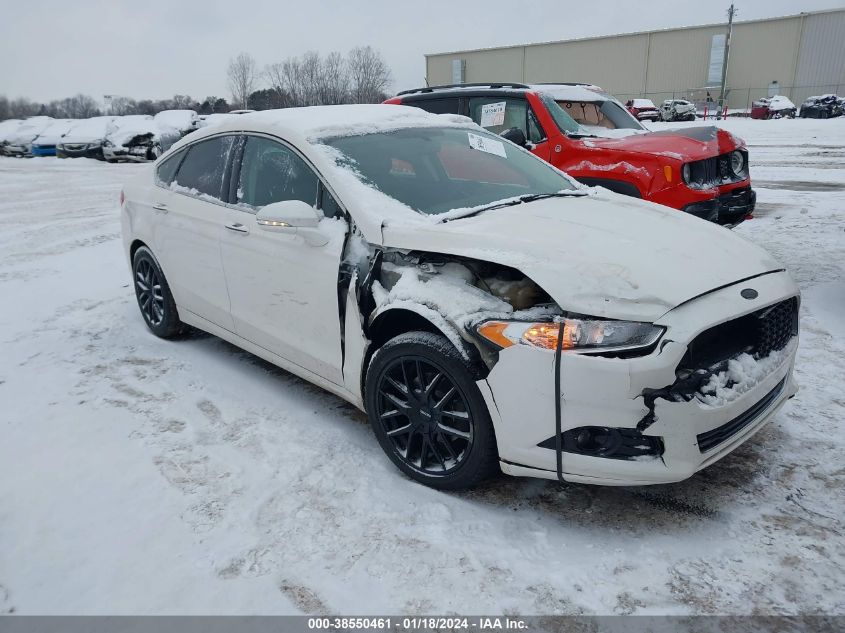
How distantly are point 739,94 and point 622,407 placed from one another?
57.2 m

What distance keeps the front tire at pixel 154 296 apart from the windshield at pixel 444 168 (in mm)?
1983

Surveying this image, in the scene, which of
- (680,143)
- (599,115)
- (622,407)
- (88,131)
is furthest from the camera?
(88,131)

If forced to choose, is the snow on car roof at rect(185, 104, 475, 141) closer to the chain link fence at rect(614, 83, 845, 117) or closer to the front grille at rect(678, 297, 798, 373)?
the front grille at rect(678, 297, 798, 373)

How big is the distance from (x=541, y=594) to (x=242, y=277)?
2391 mm

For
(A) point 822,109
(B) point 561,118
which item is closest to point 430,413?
(B) point 561,118

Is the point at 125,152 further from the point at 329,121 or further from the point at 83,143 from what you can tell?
the point at 329,121

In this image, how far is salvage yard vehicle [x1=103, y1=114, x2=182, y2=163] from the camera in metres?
20.9

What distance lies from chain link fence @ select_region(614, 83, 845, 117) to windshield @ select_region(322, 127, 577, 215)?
48.4 meters

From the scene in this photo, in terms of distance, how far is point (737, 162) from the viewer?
600 cm

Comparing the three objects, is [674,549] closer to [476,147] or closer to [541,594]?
[541,594]

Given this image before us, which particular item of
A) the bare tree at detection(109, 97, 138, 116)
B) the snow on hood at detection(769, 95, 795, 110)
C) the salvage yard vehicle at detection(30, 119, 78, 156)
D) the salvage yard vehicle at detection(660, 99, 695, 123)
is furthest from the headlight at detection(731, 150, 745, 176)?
the bare tree at detection(109, 97, 138, 116)

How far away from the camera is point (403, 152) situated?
11.7 feet

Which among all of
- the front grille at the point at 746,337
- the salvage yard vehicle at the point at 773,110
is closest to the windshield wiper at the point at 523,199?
the front grille at the point at 746,337

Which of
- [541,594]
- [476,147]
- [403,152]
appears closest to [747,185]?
[476,147]
